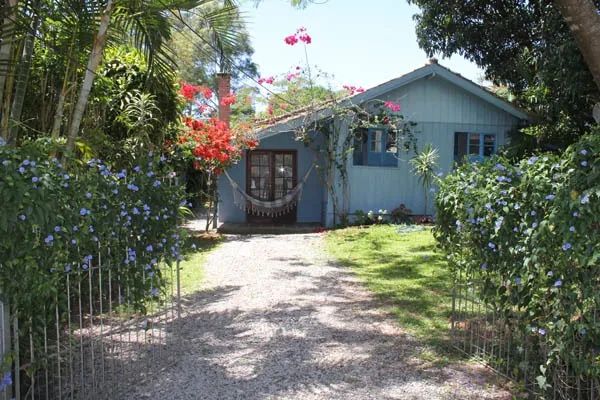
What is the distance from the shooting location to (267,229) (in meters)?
14.0

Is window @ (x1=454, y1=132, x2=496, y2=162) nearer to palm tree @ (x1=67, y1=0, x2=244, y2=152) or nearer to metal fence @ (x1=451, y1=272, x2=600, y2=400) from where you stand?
palm tree @ (x1=67, y1=0, x2=244, y2=152)

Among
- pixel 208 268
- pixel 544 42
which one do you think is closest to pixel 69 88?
pixel 208 268

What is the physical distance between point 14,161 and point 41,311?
3.21 feet

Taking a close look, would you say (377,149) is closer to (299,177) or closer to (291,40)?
(299,177)

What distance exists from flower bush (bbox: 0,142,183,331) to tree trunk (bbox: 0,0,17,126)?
94 centimetres

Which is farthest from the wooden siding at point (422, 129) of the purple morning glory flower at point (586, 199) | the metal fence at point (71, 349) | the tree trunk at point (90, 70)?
the purple morning glory flower at point (586, 199)

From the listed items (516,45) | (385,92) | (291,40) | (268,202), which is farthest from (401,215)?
(291,40)

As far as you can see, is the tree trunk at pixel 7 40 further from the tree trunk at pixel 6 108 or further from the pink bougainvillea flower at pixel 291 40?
the pink bougainvillea flower at pixel 291 40

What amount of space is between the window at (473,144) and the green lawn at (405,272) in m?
3.33

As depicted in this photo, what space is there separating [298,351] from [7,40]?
3428mm

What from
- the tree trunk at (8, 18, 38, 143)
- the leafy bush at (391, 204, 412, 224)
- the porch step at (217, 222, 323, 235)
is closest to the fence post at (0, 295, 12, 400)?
the tree trunk at (8, 18, 38, 143)

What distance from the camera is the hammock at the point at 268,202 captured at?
14.0 m

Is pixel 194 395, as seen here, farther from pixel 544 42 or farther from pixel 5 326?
pixel 544 42

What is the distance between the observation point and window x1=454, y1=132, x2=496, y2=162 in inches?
581
